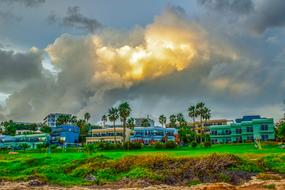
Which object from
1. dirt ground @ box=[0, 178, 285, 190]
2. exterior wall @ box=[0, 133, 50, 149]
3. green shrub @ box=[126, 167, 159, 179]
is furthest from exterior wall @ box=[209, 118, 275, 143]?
dirt ground @ box=[0, 178, 285, 190]

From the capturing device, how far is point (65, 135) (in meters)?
131

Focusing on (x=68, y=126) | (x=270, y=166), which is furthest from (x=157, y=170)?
(x=68, y=126)

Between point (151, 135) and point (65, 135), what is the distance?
28547 mm

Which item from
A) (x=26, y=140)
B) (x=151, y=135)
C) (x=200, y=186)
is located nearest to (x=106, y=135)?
(x=151, y=135)

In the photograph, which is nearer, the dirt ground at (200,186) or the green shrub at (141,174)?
the dirt ground at (200,186)

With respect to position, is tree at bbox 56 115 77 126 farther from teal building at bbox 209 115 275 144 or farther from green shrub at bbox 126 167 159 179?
green shrub at bbox 126 167 159 179

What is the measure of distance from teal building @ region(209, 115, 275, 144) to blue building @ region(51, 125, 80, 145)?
1850 inches

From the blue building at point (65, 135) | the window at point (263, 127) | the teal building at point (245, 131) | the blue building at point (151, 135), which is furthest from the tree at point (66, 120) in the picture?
the window at point (263, 127)

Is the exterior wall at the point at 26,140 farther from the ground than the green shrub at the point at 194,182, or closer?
farther from the ground

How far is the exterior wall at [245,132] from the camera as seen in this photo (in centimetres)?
10381

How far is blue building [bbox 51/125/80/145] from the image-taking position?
13075 centimetres

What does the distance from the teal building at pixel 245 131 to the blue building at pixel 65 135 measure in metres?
47.0

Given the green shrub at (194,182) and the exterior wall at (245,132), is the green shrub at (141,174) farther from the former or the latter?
the exterior wall at (245,132)

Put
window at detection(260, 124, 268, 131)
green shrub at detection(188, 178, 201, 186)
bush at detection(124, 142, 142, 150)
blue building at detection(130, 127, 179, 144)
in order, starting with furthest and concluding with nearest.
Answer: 1. blue building at detection(130, 127, 179, 144)
2. window at detection(260, 124, 268, 131)
3. bush at detection(124, 142, 142, 150)
4. green shrub at detection(188, 178, 201, 186)
